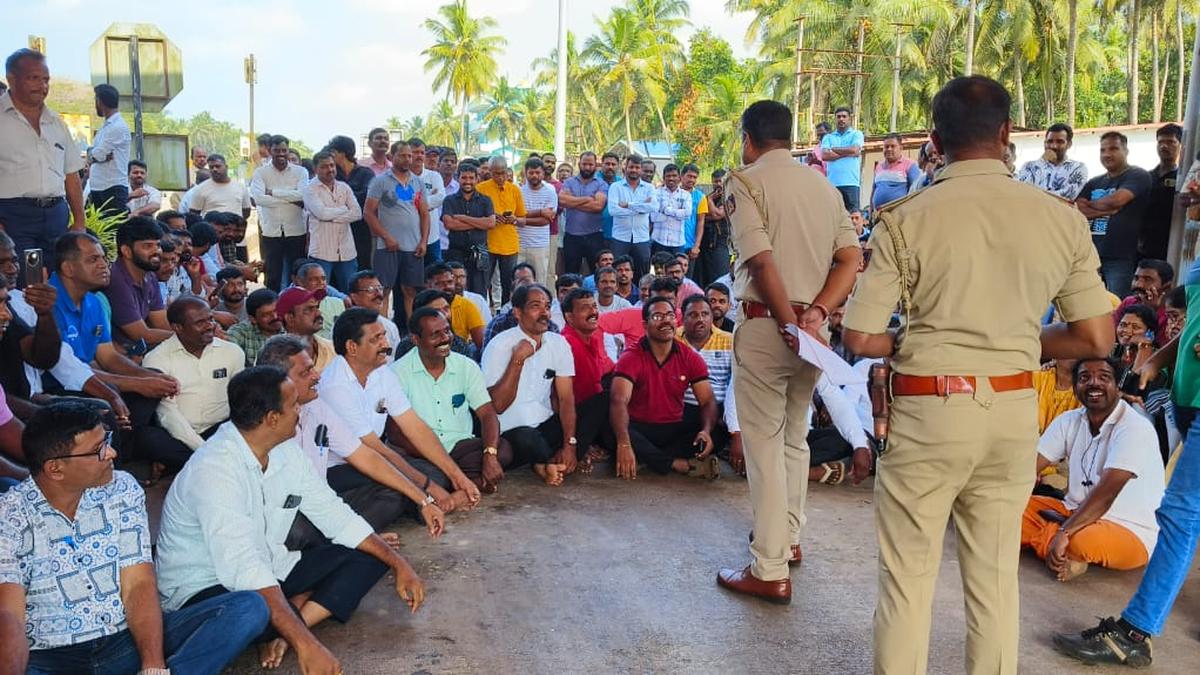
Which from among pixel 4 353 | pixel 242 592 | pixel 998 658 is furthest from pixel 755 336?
pixel 4 353

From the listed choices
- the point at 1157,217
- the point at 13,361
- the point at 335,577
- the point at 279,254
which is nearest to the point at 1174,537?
the point at 335,577

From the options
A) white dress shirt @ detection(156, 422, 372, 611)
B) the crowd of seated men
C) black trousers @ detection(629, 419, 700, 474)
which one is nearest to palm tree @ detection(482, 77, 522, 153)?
the crowd of seated men

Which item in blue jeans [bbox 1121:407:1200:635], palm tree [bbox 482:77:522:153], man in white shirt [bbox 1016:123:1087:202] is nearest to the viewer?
blue jeans [bbox 1121:407:1200:635]

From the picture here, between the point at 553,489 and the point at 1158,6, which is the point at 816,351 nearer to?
the point at 553,489

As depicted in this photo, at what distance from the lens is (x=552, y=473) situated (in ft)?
18.8

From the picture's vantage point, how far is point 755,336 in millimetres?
3746

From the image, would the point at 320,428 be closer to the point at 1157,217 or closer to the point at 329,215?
the point at 329,215

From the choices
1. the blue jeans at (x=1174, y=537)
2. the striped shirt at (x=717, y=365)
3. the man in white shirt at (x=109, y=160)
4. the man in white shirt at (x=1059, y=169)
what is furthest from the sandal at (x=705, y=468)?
the man in white shirt at (x=109, y=160)

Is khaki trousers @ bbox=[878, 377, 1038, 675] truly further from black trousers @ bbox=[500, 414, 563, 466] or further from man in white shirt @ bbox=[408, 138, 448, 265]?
man in white shirt @ bbox=[408, 138, 448, 265]

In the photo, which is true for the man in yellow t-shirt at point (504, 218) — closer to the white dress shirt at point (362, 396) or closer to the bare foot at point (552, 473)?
the bare foot at point (552, 473)

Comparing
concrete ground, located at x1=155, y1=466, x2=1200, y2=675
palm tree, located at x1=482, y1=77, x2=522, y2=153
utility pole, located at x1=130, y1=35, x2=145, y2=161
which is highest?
palm tree, located at x1=482, y1=77, x2=522, y2=153

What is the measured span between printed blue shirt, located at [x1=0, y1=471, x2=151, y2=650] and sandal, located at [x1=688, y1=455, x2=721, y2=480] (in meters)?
3.52

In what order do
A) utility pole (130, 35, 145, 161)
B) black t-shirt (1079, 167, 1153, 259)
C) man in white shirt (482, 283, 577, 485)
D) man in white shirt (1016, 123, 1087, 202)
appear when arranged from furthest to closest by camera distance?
man in white shirt (1016, 123, 1087, 202)
utility pole (130, 35, 145, 161)
black t-shirt (1079, 167, 1153, 259)
man in white shirt (482, 283, 577, 485)

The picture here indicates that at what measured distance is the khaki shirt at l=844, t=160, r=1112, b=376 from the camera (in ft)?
8.41
